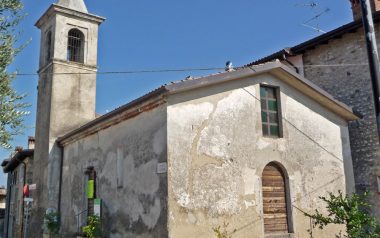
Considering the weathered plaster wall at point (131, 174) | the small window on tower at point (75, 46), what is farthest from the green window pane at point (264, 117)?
the small window on tower at point (75, 46)

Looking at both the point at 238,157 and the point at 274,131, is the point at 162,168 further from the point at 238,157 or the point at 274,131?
the point at 274,131

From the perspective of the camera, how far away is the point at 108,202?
11727 mm

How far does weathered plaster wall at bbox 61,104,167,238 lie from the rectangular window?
10.4 ft

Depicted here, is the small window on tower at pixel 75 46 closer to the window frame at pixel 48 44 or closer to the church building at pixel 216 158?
the window frame at pixel 48 44

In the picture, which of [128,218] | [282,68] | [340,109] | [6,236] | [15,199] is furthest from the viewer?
[6,236]

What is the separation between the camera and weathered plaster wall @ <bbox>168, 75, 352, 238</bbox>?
9.50m

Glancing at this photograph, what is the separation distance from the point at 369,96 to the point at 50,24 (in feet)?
43.0

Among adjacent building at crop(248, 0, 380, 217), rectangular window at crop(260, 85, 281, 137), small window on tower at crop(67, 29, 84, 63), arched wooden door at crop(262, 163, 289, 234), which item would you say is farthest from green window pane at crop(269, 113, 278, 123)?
small window on tower at crop(67, 29, 84, 63)

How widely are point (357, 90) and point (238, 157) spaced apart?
→ 20.0 ft

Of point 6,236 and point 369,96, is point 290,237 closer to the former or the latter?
point 369,96

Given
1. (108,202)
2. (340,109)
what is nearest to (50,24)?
(108,202)

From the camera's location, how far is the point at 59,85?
53.8 ft

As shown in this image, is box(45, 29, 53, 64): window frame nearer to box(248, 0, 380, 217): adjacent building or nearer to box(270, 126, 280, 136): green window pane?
box(248, 0, 380, 217): adjacent building

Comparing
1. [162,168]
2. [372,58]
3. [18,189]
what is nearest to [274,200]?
[162,168]
